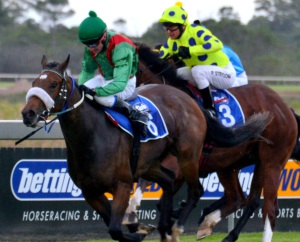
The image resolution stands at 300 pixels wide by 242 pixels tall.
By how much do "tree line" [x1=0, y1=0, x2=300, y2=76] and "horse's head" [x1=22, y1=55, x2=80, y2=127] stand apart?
61.0ft

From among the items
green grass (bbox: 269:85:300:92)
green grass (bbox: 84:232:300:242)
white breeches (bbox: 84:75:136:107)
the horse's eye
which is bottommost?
green grass (bbox: 269:85:300:92)

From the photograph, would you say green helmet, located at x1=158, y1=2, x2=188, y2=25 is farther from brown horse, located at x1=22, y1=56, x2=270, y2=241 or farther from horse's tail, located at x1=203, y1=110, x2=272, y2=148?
horse's tail, located at x1=203, y1=110, x2=272, y2=148

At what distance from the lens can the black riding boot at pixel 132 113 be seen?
691 centimetres

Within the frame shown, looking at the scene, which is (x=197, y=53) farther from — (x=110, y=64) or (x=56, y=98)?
(x=56, y=98)

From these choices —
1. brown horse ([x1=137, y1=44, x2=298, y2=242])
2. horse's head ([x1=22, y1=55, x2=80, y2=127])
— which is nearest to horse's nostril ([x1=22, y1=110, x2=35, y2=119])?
horse's head ([x1=22, y1=55, x2=80, y2=127])

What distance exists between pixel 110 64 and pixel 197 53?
52.0 inches

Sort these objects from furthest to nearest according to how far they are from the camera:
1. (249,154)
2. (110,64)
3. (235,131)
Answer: (249,154), (235,131), (110,64)

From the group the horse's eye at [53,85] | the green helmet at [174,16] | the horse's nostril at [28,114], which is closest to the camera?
the horse's nostril at [28,114]

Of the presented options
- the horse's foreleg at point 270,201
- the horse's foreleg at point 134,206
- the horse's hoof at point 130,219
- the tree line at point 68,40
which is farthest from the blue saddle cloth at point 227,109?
the tree line at point 68,40

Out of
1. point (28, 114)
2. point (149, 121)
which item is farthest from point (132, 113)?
point (28, 114)

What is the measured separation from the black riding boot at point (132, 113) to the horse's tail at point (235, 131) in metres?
1.06

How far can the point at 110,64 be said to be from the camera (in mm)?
7230

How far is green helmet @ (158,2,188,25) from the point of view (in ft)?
26.6

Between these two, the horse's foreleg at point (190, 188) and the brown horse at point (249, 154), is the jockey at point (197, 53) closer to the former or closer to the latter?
the brown horse at point (249, 154)
